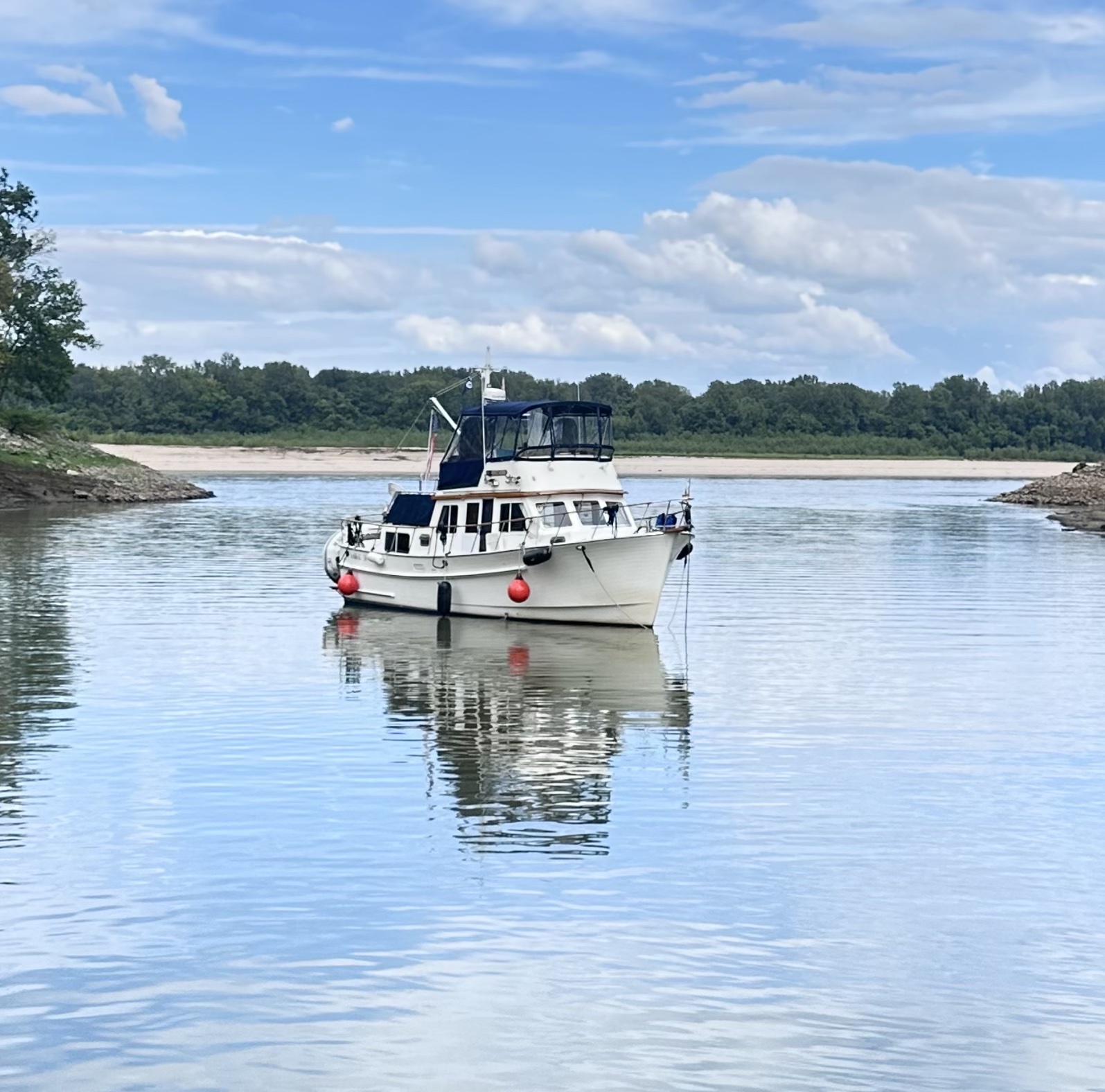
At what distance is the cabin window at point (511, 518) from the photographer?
141 ft

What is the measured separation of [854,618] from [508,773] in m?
22.0

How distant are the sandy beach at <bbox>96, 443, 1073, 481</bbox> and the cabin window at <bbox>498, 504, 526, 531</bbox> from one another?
365ft

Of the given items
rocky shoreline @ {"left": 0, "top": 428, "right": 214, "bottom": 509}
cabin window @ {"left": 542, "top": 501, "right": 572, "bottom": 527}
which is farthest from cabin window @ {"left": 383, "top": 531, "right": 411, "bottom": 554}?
rocky shoreline @ {"left": 0, "top": 428, "right": 214, "bottom": 509}

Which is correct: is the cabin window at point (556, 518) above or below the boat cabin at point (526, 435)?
below

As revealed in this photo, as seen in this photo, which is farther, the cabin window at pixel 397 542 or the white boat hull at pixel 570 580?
the cabin window at pixel 397 542

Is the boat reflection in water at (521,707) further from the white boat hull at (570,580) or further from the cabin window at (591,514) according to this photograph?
the cabin window at (591,514)

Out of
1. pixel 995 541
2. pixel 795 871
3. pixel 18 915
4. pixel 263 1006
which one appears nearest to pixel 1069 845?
pixel 795 871

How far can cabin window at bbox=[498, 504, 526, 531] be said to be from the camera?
4288 centimetres

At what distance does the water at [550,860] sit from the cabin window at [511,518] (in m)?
2.65

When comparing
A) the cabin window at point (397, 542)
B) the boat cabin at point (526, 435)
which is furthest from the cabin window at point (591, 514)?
the cabin window at point (397, 542)

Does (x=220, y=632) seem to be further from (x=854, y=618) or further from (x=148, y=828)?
(x=148, y=828)

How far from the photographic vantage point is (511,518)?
1704 inches

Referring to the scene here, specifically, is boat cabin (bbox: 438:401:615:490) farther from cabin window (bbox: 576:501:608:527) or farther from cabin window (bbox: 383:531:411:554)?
cabin window (bbox: 383:531:411:554)

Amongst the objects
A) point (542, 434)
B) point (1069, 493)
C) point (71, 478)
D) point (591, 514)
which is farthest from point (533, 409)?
point (1069, 493)
